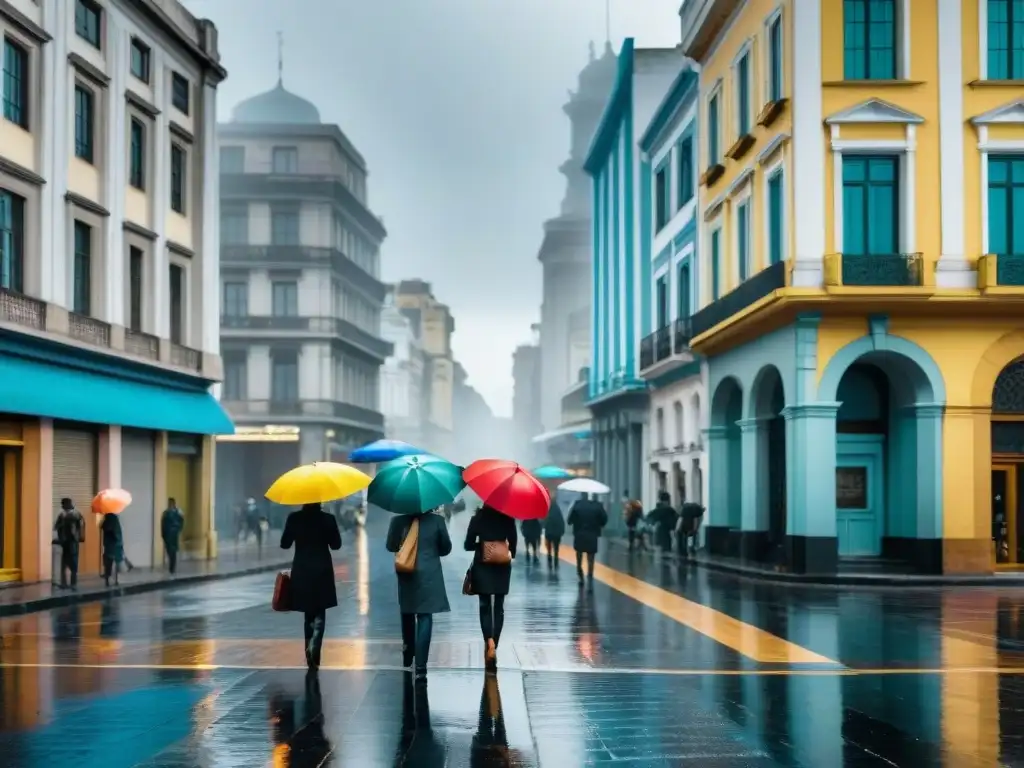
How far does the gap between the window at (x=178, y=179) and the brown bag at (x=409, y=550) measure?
22668mm

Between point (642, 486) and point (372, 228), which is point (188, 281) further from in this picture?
point (372, 228)

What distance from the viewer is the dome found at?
6894 cm

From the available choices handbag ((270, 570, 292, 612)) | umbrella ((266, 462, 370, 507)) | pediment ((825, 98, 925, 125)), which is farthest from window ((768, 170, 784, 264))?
handbag ((270, 570, 292, 612))

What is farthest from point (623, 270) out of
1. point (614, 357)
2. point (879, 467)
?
point (879, 467)

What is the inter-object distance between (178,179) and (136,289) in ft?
13.1

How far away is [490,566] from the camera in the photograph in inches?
463

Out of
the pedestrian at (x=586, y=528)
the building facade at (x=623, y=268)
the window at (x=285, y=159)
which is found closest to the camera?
the pedestrian at (x=586, y=528)

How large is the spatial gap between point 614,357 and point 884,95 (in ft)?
85.9

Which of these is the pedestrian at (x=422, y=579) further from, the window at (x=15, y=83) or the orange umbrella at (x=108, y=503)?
the window at (x=15, y=83)

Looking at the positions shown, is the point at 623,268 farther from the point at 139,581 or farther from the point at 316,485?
the point at 316,485

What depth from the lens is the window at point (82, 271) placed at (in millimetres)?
26281

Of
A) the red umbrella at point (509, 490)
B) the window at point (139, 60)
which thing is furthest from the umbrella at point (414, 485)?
the window at point (139, 60)

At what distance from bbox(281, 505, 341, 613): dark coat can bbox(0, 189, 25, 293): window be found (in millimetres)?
13685

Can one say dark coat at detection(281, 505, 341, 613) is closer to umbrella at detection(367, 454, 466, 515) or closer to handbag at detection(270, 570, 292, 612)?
handbag at detection(270, 570, 292, 612)
